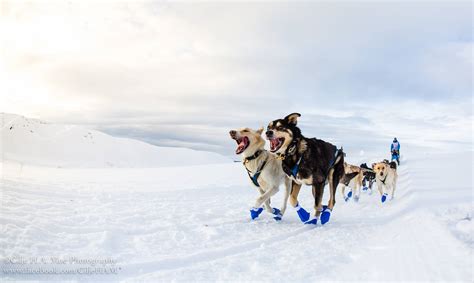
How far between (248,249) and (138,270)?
1.30 meters

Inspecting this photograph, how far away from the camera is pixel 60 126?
1396 inches

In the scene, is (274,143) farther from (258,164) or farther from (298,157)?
(258,164)

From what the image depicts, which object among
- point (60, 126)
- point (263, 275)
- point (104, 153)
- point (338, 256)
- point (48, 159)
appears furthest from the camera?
point (60, 126)

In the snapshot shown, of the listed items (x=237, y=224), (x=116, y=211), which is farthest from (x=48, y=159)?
(x=237, y=224)

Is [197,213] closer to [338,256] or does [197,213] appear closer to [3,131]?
[338,256]

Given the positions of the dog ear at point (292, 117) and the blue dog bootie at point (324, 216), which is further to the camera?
the blue dog bootie at point (324, 216)

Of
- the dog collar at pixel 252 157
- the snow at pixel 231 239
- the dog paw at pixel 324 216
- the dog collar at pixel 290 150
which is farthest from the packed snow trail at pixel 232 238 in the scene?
the dog collar at pixel 290 150

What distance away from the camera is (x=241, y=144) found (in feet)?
19.2

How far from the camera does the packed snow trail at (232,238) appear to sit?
3451mm

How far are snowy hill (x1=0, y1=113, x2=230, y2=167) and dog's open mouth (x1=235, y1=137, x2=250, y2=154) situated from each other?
962 inches

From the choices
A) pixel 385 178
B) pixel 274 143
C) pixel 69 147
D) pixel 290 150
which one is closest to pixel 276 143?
pixel 274 143

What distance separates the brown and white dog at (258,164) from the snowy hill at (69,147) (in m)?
24.4

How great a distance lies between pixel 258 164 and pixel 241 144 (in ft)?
1.44

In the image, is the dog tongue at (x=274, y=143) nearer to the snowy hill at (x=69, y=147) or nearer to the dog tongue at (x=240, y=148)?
the dog tongue at (x=240, y=148)
